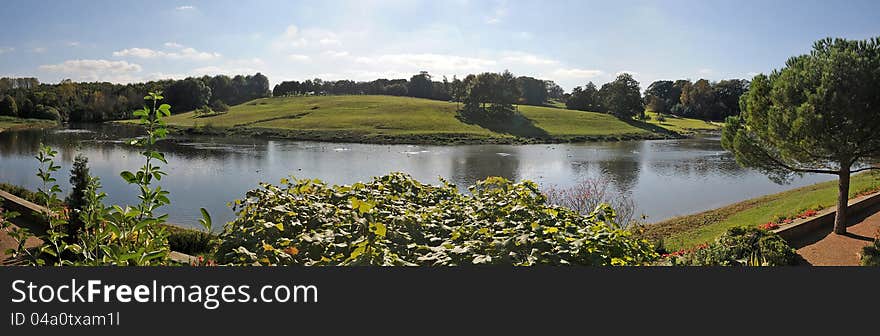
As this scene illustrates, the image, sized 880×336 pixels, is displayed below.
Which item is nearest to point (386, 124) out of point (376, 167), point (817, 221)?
point (376, 167)

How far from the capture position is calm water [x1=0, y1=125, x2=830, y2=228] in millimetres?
25922

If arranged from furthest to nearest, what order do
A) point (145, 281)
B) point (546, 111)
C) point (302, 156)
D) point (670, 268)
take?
point (546, 111)
point (302, 156)
point (670, 268)
point (145, 281)

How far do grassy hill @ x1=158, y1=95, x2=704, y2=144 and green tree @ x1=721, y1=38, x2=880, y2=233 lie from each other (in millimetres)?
49372

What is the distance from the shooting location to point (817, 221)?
50.0ft

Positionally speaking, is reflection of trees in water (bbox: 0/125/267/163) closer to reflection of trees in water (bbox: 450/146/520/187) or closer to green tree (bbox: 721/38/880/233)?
reflection of trees in water (bbox: 450/146/520/187)

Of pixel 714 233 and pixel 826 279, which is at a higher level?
pixel 826 279

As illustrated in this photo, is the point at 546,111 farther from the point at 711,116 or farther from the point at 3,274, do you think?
the point at 3,274

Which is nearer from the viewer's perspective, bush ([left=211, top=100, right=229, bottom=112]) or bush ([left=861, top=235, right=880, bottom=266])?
bush ([left=861, top=235, right=880, bottom=266])

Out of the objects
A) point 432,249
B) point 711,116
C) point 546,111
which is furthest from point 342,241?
point 711,116

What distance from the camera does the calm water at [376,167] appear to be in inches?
1021

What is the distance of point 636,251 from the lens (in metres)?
5.34

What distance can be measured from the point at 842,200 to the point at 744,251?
6178 millimetres

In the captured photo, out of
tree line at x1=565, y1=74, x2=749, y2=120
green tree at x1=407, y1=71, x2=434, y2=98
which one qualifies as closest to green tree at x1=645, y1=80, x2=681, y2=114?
tree line at x1=565, y1=74, x2=749, y2=120

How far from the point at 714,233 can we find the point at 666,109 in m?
109
